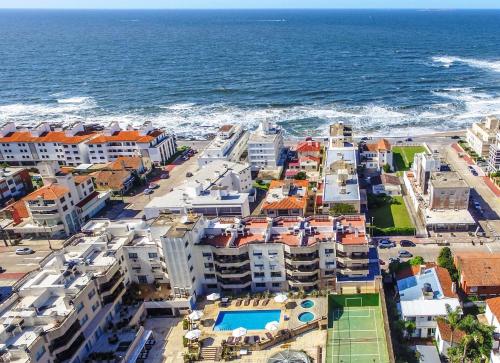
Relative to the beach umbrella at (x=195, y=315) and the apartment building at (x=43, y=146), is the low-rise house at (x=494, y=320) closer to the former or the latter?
the beach umbrella at (x=195, y=315)

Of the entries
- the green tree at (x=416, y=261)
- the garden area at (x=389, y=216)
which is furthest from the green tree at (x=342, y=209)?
the green tree at (x=416, y=261)

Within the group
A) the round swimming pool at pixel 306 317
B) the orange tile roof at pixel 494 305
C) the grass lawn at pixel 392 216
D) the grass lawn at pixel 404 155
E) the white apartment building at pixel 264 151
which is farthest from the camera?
the grass lawn at pixel 404 155

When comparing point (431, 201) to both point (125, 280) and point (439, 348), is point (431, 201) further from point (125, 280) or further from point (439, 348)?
point (125, 280)

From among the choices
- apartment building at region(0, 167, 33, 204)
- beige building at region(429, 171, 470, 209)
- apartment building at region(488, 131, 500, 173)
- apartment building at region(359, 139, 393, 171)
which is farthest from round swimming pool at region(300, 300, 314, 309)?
apartment building at region(0, 167, 33, 204)

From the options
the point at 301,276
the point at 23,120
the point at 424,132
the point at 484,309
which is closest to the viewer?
the point at 484,309

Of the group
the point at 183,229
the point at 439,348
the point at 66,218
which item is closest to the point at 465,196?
the point at 439,348
